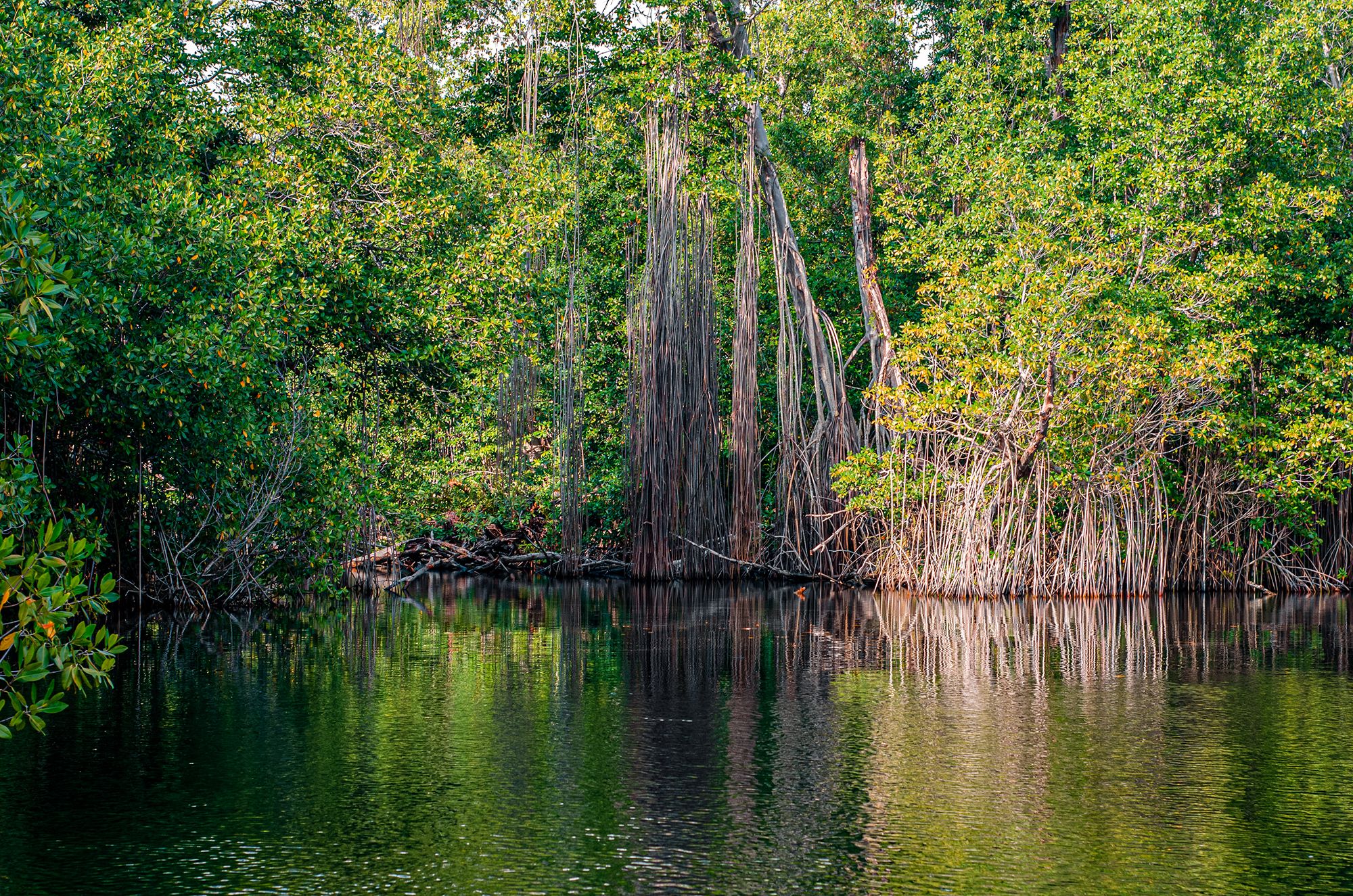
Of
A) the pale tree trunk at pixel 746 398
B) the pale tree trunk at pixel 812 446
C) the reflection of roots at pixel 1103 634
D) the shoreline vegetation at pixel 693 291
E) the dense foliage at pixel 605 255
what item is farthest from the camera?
the pale tree trunk at pixel 746 398

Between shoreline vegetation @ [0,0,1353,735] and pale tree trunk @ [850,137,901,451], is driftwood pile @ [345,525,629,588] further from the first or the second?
pale tree trunk @ [850,137,901,451]

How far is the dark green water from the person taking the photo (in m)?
5.38

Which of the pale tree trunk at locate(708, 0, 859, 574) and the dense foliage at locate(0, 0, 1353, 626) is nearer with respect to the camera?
the dense foliage at locate(0, 0, 1353, 626)

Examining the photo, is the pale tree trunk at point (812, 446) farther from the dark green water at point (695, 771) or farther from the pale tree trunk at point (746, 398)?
the dark green water at point (695, 771)

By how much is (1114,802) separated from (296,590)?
1454 cm

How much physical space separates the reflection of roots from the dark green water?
0.36ft

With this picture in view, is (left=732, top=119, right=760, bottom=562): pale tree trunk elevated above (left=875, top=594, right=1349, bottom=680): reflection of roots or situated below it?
above

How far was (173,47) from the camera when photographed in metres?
16.5

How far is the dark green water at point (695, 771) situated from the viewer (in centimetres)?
538

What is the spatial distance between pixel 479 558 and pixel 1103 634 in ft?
56.0

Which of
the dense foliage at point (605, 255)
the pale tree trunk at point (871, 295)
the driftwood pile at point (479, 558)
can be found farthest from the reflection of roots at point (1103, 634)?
the driftwood pile at point (479, 558)

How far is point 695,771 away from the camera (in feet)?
23.9

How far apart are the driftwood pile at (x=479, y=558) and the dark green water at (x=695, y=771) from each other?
44.9ft

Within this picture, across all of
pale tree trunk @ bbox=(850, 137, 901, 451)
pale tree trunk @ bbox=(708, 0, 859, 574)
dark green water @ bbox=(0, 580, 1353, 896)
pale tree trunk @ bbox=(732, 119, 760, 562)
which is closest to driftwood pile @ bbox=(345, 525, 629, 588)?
pale tree trunk @ bbox=(732, 119, 760, 562)
